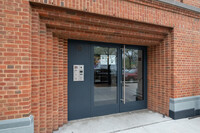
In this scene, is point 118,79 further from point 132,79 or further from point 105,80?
point 132,79

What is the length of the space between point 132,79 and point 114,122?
187 cm

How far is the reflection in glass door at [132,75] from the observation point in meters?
4.30

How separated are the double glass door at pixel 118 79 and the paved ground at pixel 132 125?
0.41m

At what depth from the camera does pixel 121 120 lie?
3.67 m

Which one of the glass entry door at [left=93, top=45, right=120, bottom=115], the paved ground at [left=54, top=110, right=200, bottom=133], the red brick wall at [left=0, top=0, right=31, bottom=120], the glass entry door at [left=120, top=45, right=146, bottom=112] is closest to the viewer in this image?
the red brick wall at [left=0, top=0, right=31, bottom=120]

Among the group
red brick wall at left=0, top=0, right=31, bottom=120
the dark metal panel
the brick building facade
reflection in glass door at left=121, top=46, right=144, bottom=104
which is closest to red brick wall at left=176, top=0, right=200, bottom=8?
the brick building facade

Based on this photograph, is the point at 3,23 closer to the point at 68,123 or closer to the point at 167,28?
the point at 68,123

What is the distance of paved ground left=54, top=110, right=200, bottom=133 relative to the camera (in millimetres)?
3127

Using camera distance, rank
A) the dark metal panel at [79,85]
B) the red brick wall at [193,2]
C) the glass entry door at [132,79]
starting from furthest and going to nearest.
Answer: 1. the glass entry door at [132,79]
2. the red brick wall at [193,2]
3. the dark metal panel at [79,85]

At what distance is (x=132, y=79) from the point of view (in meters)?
4.55

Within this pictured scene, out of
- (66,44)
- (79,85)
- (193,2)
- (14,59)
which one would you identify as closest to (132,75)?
(79,85)

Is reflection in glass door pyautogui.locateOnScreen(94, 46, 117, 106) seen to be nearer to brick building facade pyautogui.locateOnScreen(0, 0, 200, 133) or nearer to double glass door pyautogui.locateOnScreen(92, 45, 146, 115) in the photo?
double glass door pyautogui.locateOnScreen(92, 45, 146, 115)

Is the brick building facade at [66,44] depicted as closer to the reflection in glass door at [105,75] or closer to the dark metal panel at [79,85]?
the dark metal panel at [79,85]

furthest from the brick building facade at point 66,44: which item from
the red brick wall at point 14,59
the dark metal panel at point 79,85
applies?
the dark metal panel at point 79,85
